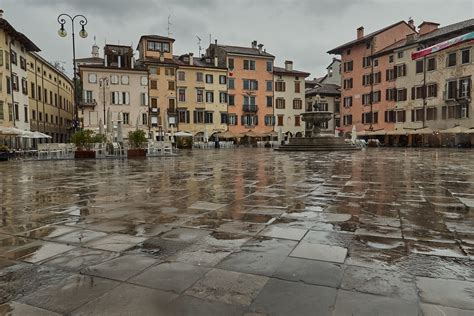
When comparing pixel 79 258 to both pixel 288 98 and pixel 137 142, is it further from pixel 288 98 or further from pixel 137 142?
pixel 288 98

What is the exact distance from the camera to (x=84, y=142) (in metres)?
23.1

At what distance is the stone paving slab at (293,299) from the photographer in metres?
2.63

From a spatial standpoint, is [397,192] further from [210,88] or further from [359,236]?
[210,88]

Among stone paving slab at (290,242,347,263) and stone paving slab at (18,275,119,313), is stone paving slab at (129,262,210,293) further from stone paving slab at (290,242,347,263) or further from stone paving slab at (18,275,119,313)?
stone paving slab at (290,242,347,263)

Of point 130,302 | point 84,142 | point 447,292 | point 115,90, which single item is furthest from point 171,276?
point 115,90

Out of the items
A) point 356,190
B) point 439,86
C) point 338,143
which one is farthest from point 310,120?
point 356,190

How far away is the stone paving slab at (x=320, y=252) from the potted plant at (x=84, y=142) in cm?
2128

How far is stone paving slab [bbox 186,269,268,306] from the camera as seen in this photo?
2.84 metres

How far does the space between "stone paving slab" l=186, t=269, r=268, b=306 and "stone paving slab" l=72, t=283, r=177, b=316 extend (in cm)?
25

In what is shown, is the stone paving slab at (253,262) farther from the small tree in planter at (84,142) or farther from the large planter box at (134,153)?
the small tree in planter at (84,142)

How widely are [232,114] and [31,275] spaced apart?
56.2 metres

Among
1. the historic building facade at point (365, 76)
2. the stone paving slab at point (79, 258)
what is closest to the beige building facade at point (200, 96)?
the historic building facade at point (365, 76)

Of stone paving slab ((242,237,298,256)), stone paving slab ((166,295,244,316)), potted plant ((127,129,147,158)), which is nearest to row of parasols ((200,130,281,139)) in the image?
potted plant ((127,129,147,158))

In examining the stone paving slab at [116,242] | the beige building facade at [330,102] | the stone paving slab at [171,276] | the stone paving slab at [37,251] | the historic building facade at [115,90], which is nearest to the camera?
the stone paving slab at [171,276]
